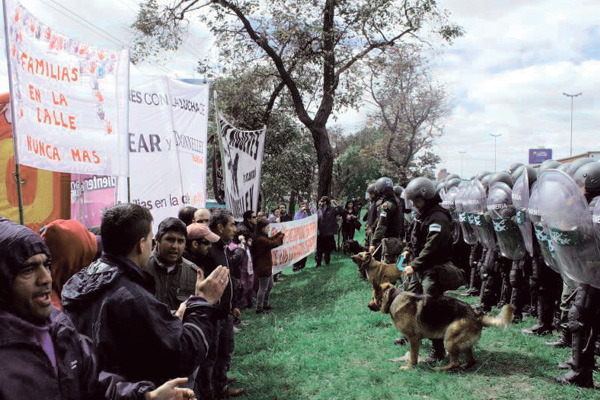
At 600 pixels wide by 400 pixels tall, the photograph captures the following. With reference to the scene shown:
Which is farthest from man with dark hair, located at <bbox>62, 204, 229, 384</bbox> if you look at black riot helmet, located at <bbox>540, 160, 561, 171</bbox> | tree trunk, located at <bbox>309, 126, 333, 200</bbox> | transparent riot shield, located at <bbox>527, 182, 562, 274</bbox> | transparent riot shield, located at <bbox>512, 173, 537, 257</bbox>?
tree trunk, located at <bbox>309, 126, 333, 200</bbox>

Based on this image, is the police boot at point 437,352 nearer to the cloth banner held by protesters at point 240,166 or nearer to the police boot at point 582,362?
the police boot at point 582,362

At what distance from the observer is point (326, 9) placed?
53.1ft

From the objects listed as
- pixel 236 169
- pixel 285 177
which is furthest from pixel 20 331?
pixel 285 177

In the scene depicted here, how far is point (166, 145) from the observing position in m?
6.23

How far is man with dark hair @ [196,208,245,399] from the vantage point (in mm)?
4590

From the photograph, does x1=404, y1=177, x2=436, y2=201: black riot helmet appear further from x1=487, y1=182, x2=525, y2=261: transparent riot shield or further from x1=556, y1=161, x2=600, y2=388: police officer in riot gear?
x1=556, y1=161, x2=600, y2=388: police officer in riot gear

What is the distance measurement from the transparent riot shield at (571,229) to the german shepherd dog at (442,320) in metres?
0.92

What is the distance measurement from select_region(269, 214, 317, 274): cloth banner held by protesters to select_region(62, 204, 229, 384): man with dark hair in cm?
817

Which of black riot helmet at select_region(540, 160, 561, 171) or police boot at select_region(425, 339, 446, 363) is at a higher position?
black riot helmet at select_region(540, 160, 561, 171)

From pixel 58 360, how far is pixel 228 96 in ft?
60.5

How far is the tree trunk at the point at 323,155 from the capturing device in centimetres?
1692

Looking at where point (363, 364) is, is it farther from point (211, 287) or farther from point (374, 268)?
point (211, 287)

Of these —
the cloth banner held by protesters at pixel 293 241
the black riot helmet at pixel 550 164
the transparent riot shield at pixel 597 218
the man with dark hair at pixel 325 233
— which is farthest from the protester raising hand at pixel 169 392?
the man with dark hair at pixel 325 233

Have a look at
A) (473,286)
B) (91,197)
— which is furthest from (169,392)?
(473,286)
